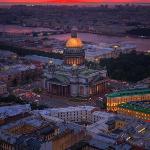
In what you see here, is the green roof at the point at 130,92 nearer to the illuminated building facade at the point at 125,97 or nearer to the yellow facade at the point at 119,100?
the illuminated building facade at the point at 125,97

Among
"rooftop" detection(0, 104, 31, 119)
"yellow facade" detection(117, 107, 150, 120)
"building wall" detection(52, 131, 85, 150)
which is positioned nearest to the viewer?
"building wall" detection(52, 131, 85, 150)

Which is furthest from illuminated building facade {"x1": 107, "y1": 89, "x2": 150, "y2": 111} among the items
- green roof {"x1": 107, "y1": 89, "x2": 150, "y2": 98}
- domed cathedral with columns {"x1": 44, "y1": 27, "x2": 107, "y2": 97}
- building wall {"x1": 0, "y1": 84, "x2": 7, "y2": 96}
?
building wall {"x1": 0, "y1": 84, "x2": 7, "y2": 96}

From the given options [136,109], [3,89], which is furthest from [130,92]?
[3,89]

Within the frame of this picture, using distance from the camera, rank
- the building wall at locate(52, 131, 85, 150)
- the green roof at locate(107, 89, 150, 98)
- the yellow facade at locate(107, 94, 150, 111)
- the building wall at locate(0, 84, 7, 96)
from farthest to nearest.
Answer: the building wall at locate(0, 84, 7, 96) < the green roof at locate(107, 89, 150, 98) < the yellow facade at locate(107, 94, 150, 111) < the building wall at locate(52, 131, 85, 150)

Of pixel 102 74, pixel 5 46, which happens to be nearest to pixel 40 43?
pixel 5 46

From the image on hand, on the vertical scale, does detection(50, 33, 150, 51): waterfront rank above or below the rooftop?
below

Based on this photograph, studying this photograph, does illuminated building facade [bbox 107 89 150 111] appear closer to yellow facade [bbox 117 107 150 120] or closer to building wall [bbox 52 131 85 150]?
yellow facade [bbox 117 107 150 120]

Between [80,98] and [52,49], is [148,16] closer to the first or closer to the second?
[52,49]
